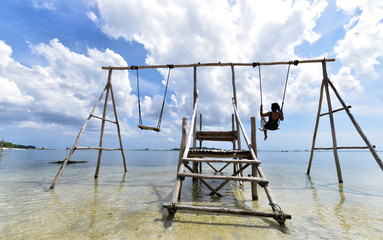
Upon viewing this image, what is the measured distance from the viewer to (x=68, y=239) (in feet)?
9.73

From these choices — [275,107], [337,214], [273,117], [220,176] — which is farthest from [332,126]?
[220,176]

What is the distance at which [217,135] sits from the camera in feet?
28.6

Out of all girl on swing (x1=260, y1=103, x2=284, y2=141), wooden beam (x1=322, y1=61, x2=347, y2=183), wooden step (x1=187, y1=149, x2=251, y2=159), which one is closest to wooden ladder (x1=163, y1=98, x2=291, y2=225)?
wooden step (x1=187, y1=149, x2=251, y2=159)

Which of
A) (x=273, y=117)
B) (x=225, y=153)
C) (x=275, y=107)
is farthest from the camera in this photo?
(x=275, y=107)

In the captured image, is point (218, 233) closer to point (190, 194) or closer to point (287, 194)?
point (190, 194)

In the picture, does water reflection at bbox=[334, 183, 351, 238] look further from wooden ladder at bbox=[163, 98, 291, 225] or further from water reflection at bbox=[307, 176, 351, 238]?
wooden ladder at bbox=[163, 98, 291, 225]

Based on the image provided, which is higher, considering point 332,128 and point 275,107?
point 275,107

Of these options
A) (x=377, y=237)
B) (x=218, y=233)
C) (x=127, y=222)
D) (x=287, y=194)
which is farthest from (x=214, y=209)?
(x=287, y=194)

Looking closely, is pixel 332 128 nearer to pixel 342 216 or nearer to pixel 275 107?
pixel 275 107

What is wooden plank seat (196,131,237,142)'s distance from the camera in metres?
8.53

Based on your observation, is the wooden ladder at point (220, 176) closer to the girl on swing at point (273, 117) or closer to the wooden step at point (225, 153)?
the wooden step at point (225, 153)

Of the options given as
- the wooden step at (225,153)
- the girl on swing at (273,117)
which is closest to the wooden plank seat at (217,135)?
the girl on swing at (273,117)

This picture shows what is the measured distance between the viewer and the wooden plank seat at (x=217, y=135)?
8531 millimetres

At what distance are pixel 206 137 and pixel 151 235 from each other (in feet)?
20.2
